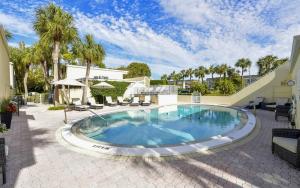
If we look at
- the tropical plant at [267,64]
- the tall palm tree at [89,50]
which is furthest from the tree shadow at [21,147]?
the tropical plant at [267,64]

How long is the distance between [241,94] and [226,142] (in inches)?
705

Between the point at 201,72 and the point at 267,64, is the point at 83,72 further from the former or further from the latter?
the point at 267,64

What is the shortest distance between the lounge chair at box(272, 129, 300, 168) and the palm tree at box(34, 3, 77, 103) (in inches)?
684

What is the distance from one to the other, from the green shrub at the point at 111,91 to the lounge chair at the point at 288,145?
65.2 feet

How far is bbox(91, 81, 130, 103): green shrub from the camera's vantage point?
74.1 feet

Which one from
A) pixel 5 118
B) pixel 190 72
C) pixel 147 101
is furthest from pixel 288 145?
pixel 190 72

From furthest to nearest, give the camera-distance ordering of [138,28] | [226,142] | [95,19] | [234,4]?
1. [138,28]
2. [95,19]
3. [234,4]
4. [226,142]

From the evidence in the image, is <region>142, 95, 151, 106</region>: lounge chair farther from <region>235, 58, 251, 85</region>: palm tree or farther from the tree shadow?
<region>235, 58, 251, 85</region>: palm tree

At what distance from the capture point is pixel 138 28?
23609 mm

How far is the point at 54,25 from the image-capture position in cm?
1605

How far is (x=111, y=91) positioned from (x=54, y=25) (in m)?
10.2

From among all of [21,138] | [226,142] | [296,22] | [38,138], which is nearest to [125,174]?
[226,142]

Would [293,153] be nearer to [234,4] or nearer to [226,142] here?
[226,142]

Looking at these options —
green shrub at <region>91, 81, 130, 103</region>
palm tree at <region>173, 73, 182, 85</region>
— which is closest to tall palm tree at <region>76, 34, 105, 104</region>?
green shrub at <region>91, 81, 130, 103</region>
